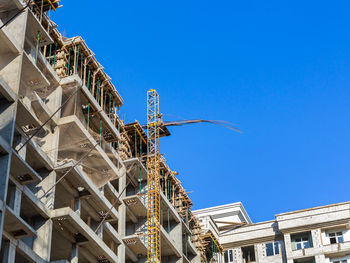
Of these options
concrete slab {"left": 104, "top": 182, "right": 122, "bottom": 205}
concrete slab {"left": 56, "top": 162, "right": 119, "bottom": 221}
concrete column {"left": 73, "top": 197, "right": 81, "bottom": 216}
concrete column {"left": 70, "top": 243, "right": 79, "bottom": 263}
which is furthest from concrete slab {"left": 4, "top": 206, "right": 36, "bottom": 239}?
concrete slab {"left": 104, "top": 182, "right": 122, "bottom": 205}

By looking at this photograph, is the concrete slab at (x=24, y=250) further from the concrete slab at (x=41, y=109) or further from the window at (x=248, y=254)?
the window at (x=248, y=254)

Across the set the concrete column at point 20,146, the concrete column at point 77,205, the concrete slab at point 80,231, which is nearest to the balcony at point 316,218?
the concrete slab at point 80,231

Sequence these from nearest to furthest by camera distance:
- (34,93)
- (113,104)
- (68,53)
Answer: (34,93) < (68,53) < (113,104)

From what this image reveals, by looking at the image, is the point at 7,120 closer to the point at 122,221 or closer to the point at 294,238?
the point at 122,221

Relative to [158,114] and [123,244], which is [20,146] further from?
[158,114]

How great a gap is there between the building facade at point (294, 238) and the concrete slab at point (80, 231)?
2984cm

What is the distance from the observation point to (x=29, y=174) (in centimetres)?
4253

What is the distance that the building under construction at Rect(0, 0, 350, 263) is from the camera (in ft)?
143

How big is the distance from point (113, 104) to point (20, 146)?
19.5 metres

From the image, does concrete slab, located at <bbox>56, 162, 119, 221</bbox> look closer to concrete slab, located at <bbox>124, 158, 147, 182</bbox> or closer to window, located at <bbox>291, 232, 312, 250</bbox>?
concrete slab, located at <bbox>124, 158, 147, 182</bbox>

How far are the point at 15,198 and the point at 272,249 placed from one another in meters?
44.0

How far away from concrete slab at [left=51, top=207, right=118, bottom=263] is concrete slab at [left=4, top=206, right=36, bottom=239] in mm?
4538

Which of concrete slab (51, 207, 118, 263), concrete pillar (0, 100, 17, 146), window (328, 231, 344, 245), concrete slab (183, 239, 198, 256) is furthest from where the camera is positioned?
window (328, 231, 344, 245)

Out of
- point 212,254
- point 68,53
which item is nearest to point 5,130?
point 68,53
